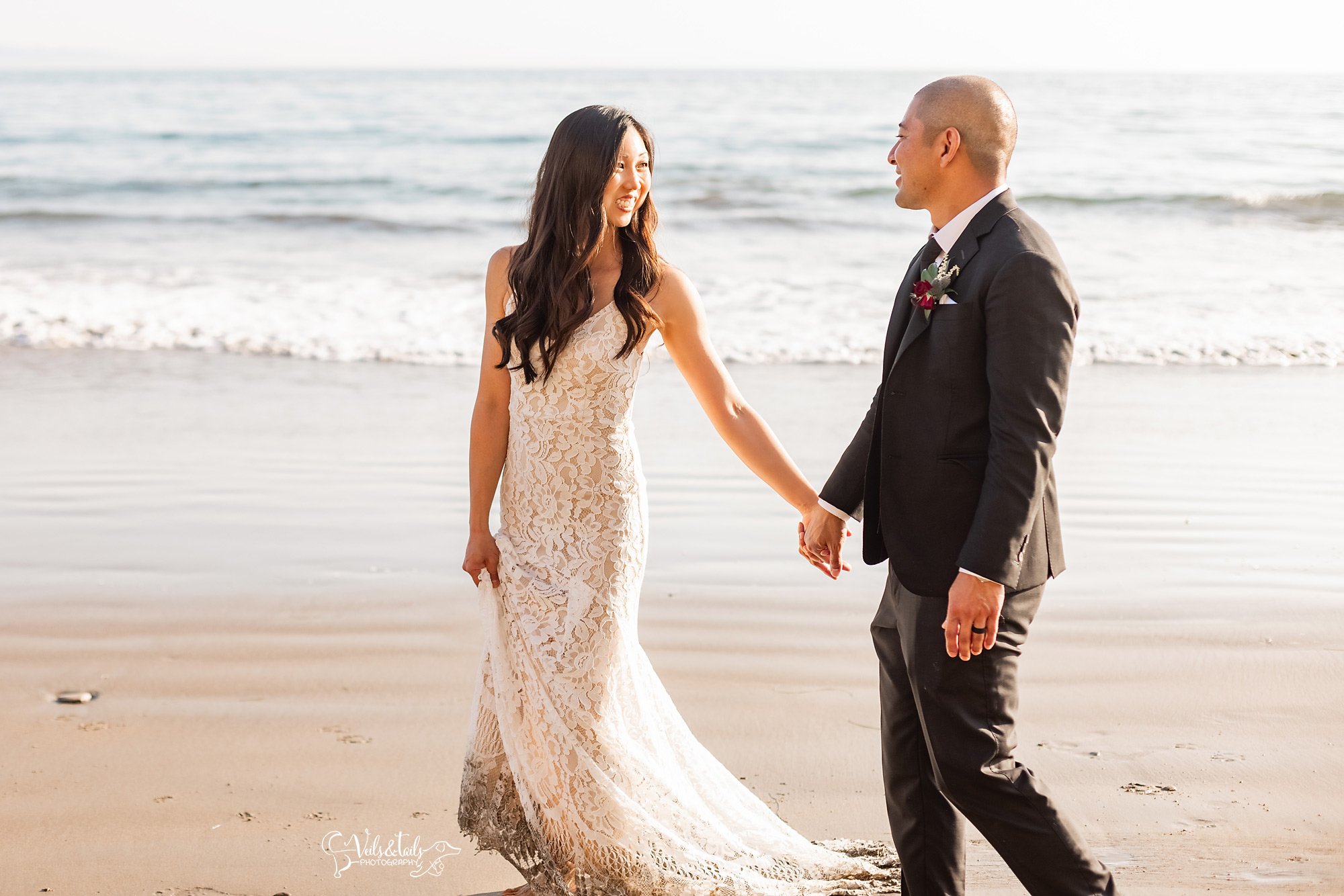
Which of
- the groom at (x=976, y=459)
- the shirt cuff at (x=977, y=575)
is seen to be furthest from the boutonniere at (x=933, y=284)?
the shirt cuff at (x=977, y=575)

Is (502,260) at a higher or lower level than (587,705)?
higher

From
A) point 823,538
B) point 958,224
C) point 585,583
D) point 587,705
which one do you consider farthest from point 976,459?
point 587,705

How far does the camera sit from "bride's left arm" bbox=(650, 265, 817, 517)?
285 centimetres

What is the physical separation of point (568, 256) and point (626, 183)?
215mm

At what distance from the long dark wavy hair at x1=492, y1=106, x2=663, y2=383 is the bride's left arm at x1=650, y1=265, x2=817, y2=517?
7cm

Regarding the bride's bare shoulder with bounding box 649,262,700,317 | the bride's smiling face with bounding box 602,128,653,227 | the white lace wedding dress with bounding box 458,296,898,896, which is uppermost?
the bride's smiling face with bounding box 602,128,653,227

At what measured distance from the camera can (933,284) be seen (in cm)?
238

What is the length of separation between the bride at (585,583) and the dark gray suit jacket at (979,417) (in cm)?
61

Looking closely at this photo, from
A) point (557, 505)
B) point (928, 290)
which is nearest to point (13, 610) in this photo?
point (557, 505)

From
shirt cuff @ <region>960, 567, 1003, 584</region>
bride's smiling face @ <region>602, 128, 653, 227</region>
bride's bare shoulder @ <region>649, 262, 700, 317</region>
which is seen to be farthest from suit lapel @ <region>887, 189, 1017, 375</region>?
bride's smiling face @ <region>602, 128, 653, 227</region>

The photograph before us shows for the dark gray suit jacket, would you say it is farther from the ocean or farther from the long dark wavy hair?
the ocean

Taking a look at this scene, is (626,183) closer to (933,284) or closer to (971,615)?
(933,284)

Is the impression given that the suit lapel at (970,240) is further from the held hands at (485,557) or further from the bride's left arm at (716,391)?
the held hands at (485,557)

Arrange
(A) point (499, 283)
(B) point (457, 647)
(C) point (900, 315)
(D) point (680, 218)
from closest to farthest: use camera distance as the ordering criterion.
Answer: (C) point (900, 315) → (A) point (499, 283) → (B) point (457, 647) → (D) point (680, 218)
